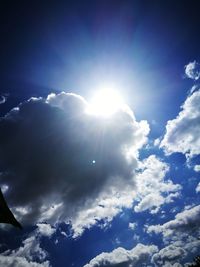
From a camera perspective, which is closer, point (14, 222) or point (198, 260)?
point (14, 222)

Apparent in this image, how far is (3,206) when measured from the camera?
1140 centimetres

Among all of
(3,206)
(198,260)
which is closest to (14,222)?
(3,206)

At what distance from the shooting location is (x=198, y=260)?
86562 millimetres

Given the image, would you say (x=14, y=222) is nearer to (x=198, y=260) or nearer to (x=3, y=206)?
(x=3, y=206)

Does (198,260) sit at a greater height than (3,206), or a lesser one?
greater

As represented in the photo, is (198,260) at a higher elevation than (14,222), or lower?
higher

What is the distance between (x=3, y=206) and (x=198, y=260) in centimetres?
9368

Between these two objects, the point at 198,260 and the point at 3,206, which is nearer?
the point at 3,206

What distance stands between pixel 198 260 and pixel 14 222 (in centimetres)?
9276

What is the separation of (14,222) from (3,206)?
1081mm
